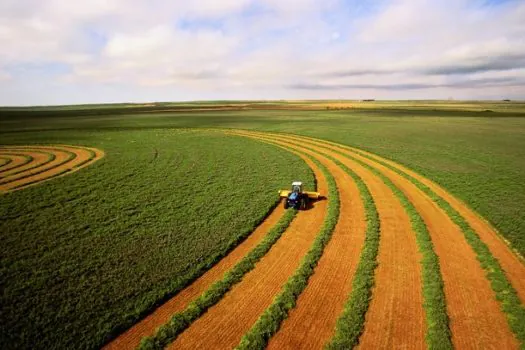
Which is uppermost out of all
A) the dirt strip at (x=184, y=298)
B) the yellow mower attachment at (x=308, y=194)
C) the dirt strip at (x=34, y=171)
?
the dirt strip at (x=34, y=171)

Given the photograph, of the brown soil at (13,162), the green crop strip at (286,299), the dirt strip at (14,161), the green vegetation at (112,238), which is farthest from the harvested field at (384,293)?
the dirt strip at (14,161)

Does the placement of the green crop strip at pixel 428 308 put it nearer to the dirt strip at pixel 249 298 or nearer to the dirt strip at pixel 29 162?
the dirt strip at pixel 249 298

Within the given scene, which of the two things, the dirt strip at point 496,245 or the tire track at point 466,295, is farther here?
the dirt strip at point 496,245

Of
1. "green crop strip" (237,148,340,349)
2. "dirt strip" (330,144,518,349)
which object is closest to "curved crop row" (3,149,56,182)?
"green crop strip" (237,148,340,349)

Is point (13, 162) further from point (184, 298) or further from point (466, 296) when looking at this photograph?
point (466, 296)

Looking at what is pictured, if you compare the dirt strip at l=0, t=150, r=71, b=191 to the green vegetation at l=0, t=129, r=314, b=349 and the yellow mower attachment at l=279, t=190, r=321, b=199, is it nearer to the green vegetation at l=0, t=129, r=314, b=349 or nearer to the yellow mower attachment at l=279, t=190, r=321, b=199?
the green vegetation at l=0, t=129, r=314, b=349

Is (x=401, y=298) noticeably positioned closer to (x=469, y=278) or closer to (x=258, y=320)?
(x=469, y=278)

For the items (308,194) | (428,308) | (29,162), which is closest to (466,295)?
(428,308)
